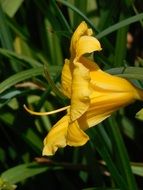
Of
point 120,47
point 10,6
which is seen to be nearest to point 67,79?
point 120,47

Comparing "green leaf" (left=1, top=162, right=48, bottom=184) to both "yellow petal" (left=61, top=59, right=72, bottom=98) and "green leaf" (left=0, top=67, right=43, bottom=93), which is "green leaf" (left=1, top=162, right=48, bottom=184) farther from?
"yellow petal" (left=61, top=59, right=72, bottom=98)

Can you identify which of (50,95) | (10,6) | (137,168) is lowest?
(137,168)

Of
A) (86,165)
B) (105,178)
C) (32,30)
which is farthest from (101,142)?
(32,30)

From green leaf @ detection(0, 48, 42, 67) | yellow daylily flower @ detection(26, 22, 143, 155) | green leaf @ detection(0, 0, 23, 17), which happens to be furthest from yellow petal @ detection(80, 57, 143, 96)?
green leaf @ detection(0, 0, 23, 17)

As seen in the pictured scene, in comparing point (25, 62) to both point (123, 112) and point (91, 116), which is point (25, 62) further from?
point (91, 116)

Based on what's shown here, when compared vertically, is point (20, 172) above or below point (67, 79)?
below

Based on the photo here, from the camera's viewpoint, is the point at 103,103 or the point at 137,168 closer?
the point at 103,103

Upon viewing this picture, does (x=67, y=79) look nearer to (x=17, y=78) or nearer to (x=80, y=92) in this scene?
(x=80, y=92)
